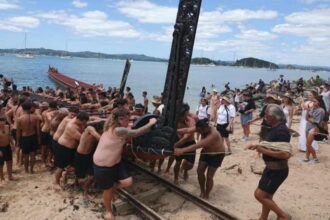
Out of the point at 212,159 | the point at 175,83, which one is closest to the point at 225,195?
the point at 212,159

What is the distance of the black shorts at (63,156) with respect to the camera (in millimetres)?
7680

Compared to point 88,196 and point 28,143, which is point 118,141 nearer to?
point 88,196

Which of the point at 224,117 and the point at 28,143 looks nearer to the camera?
the point at 28,143

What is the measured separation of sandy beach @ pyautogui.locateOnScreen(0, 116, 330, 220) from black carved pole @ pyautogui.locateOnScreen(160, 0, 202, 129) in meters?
1.78

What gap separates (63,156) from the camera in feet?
25.2

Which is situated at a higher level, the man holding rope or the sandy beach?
the man holding rope

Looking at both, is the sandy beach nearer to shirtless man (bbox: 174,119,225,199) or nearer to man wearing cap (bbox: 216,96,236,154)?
shirtless man (bbox: 174,119,225,199)

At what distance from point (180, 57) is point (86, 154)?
2.58 meters

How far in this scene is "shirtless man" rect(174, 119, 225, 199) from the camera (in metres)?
6.88

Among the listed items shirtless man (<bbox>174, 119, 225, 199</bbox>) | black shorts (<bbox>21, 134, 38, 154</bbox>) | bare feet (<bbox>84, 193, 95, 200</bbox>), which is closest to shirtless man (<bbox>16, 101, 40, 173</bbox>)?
black shorts (<bbox>21, 134, 38, 154</bbox>)

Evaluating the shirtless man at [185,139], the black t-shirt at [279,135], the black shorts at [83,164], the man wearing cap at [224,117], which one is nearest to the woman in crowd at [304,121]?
the man wearing cap at [224,117]

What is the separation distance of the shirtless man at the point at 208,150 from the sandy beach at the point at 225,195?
399 millimetres

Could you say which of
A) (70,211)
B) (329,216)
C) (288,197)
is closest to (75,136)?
(70,211)

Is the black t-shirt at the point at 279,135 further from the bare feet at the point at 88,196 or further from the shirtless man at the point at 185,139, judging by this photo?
the bare feet at the point at 88,196
